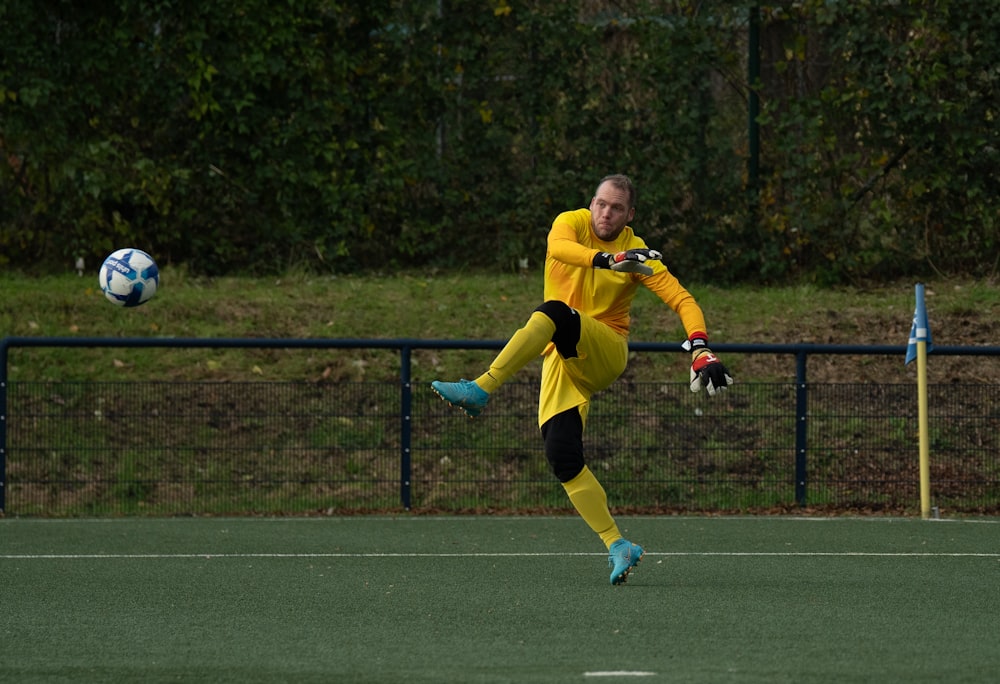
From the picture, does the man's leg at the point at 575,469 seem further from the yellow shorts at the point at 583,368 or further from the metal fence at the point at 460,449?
the metal fence at the point at 460,449

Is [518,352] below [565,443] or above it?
above

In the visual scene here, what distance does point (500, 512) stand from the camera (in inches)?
496

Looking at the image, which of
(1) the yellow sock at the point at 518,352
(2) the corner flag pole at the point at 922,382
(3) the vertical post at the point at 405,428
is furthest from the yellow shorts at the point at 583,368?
(2) the corner flag pole at the point at 922,382

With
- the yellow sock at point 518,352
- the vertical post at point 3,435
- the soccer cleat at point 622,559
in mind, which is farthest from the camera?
the vertical post at point 3,435

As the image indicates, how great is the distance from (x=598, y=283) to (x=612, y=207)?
1.34ft

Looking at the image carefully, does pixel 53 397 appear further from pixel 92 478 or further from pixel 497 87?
pixel 497 87

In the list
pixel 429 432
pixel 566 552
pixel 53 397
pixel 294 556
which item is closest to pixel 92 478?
pixel 53 397

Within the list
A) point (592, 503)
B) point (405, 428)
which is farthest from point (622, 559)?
point (405, 428)

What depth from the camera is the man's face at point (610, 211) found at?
8125 millimetres

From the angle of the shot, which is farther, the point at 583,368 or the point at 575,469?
the point at 575,469

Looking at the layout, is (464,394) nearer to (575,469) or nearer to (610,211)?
(575,469)

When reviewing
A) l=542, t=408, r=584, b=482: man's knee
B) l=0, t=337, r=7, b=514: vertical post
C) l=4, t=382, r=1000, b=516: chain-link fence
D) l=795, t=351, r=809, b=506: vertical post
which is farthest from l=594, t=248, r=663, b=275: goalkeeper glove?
l=0, t=337, r=7, b=514: vertical post

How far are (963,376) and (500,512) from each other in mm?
4374

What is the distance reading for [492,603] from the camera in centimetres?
744
